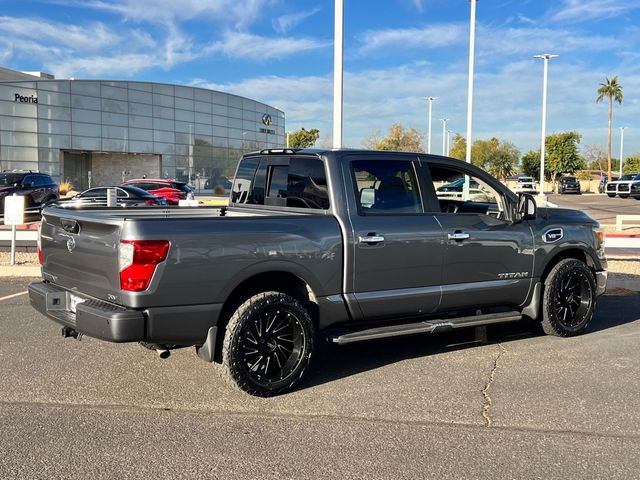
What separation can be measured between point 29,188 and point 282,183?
59.8ft

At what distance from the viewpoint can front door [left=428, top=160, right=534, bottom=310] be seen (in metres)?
5.66

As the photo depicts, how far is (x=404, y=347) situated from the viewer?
6.27 meters

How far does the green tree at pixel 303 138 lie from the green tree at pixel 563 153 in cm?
4126

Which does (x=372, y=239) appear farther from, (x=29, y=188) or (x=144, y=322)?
(x=29, y=188)

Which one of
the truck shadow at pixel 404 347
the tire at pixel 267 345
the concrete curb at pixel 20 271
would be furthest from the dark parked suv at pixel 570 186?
the tire at pixel 267 345

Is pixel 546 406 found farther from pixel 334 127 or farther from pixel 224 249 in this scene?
pixel 334 127

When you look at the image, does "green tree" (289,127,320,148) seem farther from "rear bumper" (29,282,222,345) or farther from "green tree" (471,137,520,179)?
"rear bumper" (29,282,222,345)

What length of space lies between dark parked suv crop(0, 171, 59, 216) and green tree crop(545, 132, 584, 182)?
64.5 m

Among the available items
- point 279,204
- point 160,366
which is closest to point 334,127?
point 279,204

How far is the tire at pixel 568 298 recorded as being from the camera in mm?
6344

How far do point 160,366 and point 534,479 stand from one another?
334 centimetres

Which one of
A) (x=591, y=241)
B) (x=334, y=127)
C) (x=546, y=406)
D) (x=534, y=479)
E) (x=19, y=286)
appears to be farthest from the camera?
(x=334, y=127)

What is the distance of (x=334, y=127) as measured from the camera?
13820 millimetres

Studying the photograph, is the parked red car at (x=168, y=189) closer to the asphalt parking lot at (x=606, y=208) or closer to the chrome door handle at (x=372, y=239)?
the asphalt parking lot at (x=606, y=208)
